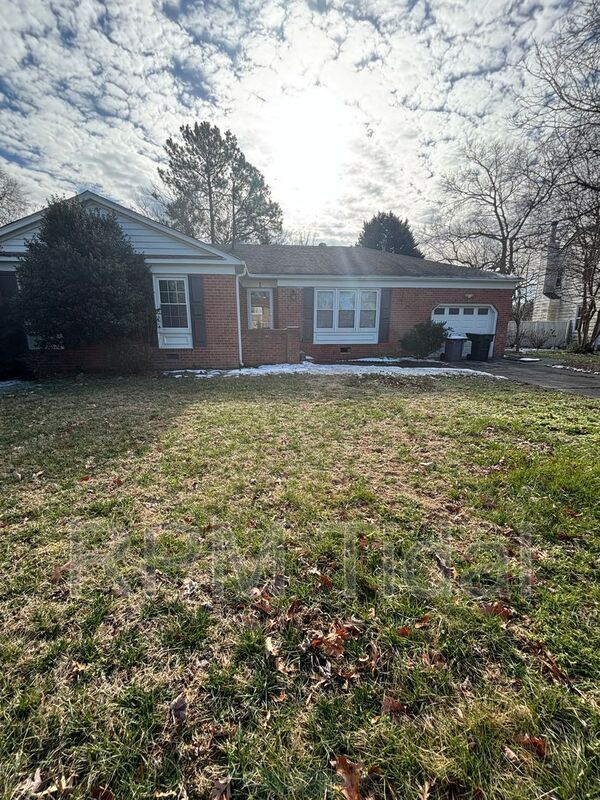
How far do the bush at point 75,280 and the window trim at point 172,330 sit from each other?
3.30 feet

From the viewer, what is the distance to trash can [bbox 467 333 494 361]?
14.1m

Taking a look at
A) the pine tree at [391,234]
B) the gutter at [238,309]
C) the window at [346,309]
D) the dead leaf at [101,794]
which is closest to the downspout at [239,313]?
the gutter at [238,309]

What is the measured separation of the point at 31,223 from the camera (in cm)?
965

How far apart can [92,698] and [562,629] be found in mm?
2368

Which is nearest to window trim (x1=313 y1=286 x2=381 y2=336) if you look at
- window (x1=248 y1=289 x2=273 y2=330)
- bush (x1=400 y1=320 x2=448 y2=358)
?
bush (x1=400 y1=320 x2=448 y2=358)

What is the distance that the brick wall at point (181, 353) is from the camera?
9.97m

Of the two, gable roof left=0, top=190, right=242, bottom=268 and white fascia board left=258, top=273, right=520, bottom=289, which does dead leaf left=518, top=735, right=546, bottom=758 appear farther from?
white fascia board left=258, top=273, right=520, bottom=289

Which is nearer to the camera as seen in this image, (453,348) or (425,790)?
(425,790)

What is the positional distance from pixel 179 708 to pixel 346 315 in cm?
1314

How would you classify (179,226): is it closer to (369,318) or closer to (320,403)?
(369,318)

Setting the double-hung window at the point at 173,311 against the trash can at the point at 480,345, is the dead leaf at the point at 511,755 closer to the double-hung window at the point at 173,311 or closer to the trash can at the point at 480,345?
the double-hung window at the point at 173,311

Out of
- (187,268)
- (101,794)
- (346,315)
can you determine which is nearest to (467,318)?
(346,315)

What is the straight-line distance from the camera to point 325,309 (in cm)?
1341

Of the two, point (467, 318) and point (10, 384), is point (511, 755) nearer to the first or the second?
point (10, 384)
